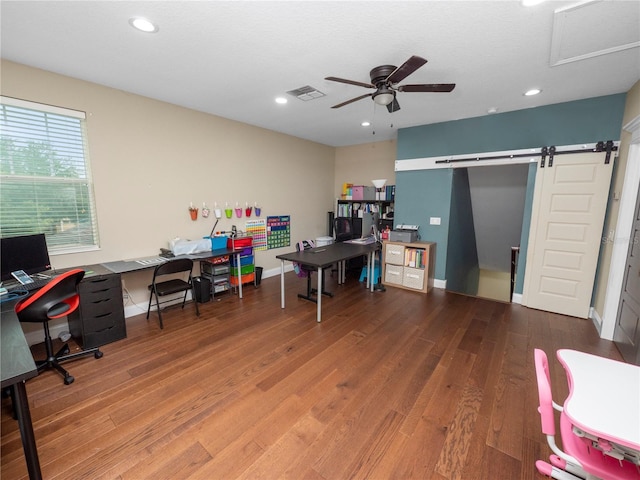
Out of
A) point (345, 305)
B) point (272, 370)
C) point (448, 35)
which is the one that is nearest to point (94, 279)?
point (272, 370)

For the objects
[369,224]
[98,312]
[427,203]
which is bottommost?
[98,312]

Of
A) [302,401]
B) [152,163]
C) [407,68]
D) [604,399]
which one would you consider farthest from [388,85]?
[152,163]

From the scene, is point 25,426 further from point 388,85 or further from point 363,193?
point 363,193

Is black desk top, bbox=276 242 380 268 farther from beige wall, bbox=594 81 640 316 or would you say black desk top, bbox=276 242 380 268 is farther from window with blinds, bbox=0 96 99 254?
beige wall, bbox=594 81 640 316

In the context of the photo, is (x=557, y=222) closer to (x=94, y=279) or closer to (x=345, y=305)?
(x=345, y=305)

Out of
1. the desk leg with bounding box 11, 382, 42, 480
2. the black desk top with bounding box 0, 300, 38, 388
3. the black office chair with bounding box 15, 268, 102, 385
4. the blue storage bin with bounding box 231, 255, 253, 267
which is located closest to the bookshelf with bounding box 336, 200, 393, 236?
the blue storage bin with bounding box 231, 255, 253, 267

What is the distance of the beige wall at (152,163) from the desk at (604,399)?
13.5 feet

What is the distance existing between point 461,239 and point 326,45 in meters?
4.31

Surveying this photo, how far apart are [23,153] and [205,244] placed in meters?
1.97

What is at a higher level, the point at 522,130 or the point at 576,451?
the point at 522,130

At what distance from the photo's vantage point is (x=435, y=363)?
2498mm

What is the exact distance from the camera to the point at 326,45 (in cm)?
221

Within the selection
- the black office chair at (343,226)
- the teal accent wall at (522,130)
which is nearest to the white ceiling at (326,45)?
the teal accent wall at (522,130)

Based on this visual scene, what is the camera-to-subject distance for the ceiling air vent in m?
3.07
